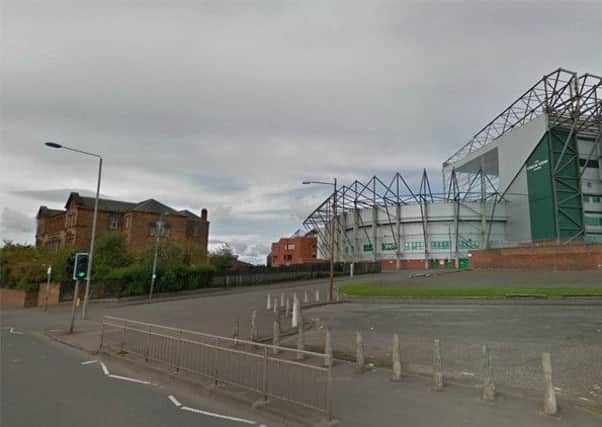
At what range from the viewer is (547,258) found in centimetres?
3512

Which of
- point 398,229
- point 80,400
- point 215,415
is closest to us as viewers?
point 215,415

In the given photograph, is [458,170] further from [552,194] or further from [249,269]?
[249,269]

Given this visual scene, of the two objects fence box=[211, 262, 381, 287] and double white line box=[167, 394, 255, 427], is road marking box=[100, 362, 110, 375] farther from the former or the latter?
fence box=[211, 262, 381, 287]

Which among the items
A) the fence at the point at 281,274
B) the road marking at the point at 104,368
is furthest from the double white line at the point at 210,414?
the fence at the point at 281,274

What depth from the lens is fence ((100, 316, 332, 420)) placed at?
665cm

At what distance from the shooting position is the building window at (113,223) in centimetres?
5232

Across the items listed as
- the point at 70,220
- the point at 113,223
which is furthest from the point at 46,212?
the point at 113,223

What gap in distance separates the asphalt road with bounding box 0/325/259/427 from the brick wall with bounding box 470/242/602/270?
37.0 meters

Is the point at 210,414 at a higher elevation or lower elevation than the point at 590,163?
lower

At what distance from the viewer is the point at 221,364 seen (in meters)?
8.93

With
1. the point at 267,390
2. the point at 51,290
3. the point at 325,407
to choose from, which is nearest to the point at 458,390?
the point at 325,407

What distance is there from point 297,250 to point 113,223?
5761 centimetres

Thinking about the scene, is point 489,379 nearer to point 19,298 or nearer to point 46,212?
point 19,298

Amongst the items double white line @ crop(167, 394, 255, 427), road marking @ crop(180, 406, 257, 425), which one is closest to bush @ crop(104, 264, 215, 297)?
double white line @ crop(167, 394, 255, 427)
